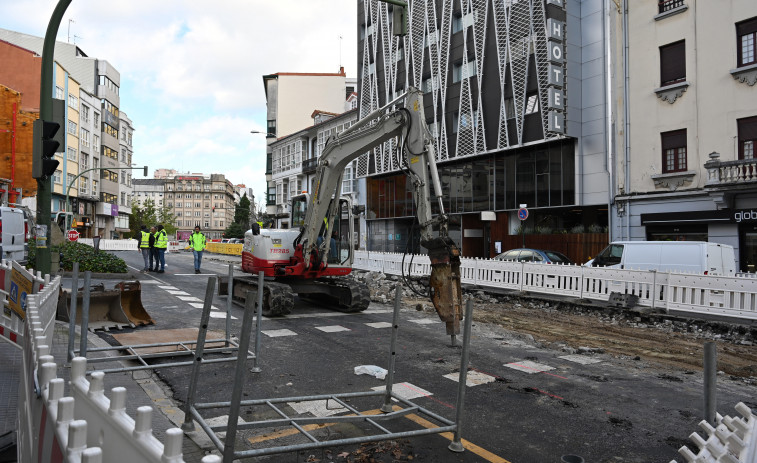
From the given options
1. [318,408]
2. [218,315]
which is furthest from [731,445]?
[218,315]

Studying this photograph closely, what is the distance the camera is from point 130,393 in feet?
17.9

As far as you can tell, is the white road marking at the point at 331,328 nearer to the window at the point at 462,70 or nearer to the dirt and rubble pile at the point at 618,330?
the dirt and rubble pile at the point at 618,330

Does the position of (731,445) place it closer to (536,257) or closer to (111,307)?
(111,307)

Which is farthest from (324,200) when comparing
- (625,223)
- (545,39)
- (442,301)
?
(545,39)

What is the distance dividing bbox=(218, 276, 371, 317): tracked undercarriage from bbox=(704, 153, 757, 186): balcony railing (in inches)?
556

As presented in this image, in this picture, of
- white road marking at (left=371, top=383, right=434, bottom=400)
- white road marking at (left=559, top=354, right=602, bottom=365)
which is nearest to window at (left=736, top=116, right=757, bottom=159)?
white road marking at (left=559, top=354, right=602, bottom=365)

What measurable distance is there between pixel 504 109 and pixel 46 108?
72.1ft

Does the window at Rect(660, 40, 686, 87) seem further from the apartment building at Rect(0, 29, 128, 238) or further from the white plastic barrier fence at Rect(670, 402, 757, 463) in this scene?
the apartment building at Rect(0, 29, 128, 238)

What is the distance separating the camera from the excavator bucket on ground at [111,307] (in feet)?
28.7

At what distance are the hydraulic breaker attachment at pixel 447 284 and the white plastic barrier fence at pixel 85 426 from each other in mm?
4406

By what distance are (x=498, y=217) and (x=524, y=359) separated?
20.8 meters

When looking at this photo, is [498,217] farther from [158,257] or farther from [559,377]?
[559,377]

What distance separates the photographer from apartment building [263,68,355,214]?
6109cm

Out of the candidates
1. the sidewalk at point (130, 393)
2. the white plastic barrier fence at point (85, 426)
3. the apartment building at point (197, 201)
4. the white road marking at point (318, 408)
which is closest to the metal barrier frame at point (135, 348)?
the sidewalk at point (130, 393)
